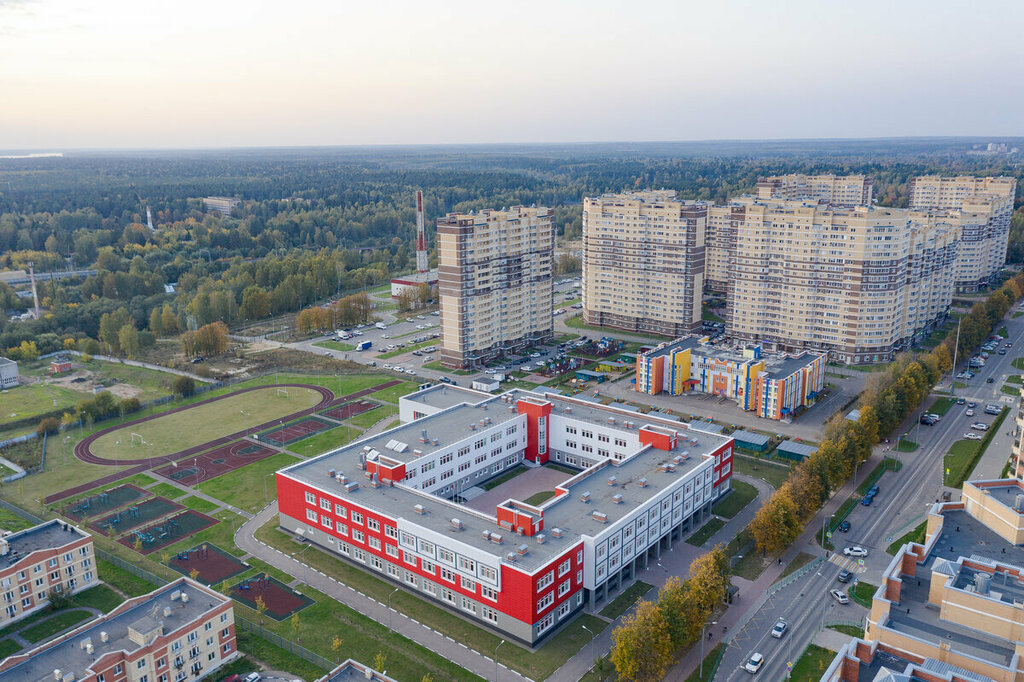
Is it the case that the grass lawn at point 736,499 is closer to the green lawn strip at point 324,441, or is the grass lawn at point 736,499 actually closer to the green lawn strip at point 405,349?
the green lawn strip at point 324,441

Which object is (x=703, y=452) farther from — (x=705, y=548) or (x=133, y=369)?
(x=133, y=369)

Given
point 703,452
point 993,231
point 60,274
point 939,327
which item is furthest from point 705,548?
point 60,274

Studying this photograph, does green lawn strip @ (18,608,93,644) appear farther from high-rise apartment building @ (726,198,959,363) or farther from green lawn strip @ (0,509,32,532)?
high-rise apartment building @ (726,198,959,363)

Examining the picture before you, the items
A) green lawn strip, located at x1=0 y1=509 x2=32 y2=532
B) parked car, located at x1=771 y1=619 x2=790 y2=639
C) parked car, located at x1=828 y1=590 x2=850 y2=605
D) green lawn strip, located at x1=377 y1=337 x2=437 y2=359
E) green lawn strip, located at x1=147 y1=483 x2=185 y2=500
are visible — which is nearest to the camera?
parked car, located at x1=771 y1=619 x2=790 y2=639

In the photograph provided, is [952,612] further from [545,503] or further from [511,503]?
[545,503]

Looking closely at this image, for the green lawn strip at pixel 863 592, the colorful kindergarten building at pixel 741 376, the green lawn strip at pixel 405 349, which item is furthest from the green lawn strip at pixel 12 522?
the colorful kindergarten building at pixel 741 376

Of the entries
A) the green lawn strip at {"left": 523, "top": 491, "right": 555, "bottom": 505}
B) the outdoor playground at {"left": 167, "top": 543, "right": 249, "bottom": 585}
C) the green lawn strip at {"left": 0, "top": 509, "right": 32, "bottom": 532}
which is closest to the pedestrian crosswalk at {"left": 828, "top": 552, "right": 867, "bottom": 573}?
the green lawn strip at {"left": 523, "top": 491, "right": 555, "bottom": 505}
